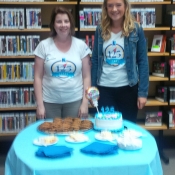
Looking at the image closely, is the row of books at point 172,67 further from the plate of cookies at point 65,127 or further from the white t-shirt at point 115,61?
the plate of cookies at point 65,127

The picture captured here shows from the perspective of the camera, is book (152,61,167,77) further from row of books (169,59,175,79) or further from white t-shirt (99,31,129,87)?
white t-shirt (99,31,129,87)

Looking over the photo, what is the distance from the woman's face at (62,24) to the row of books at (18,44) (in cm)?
110

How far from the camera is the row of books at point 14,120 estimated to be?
3.51 m

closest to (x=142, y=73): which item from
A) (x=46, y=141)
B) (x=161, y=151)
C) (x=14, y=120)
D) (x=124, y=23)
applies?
(x=124, y=23)

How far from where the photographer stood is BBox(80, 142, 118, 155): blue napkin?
5.38ft

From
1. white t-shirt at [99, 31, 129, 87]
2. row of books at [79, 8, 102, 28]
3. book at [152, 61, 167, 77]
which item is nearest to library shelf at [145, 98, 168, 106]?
book at [152, 61, 167, 77]

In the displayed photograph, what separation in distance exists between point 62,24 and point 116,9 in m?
0.39

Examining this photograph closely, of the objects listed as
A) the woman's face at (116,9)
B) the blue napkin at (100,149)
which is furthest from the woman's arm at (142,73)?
the blue napkin at (100,149)

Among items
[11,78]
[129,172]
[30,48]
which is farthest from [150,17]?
[129,172]

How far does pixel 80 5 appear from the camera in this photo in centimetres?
363

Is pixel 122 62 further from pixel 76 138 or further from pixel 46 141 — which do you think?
pixel 46 141

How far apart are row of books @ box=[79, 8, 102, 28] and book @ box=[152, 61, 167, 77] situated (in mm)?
831

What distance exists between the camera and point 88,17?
11.2ft

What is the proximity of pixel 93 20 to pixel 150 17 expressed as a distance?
0.60 meters
